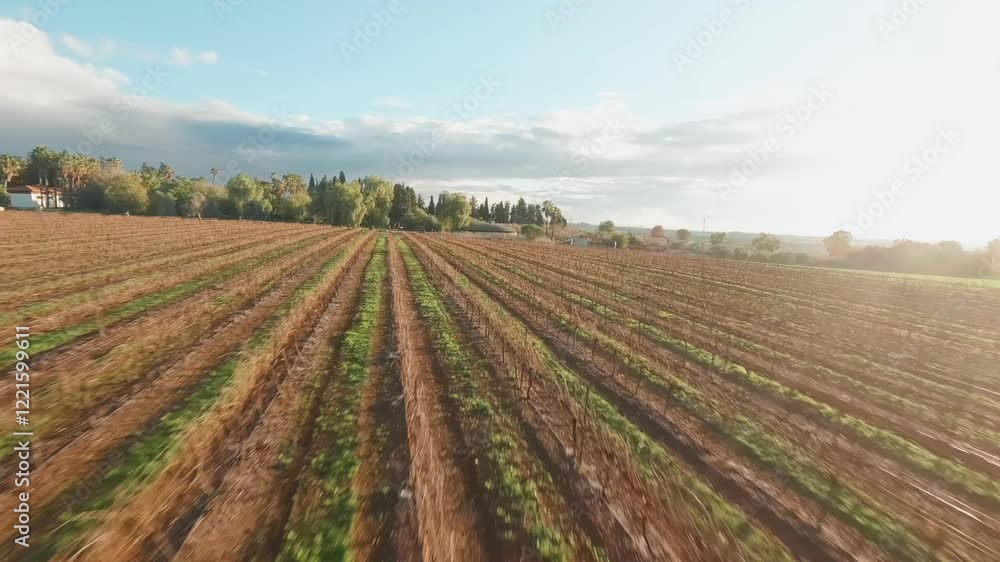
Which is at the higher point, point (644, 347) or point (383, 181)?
point (383, 181)

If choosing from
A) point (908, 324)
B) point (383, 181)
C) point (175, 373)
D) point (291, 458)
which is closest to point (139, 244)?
point (175, 373)

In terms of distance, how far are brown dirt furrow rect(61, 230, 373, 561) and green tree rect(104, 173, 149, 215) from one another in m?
105

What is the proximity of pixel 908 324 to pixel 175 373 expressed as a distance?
90.3 ft

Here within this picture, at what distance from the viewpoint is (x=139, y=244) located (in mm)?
32125

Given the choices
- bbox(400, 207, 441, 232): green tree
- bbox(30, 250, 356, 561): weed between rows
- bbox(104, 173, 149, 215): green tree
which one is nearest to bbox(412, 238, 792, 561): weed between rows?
bbox(30, 250, 356, 561): weed between rows

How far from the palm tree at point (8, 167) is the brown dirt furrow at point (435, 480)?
153m

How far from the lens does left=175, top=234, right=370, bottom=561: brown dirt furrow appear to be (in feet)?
15.3

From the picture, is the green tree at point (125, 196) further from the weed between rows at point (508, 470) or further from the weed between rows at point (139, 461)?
the weed between rows at point (508, 470)

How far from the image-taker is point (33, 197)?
353ft

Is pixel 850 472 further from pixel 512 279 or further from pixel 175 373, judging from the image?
pixel 512 279

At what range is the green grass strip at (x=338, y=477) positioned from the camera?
4641 millimetres

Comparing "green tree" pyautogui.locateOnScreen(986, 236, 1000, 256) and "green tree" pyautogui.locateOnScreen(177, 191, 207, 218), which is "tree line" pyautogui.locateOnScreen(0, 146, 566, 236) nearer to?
"green tree" pyautogui.locateOnScreen(177, 191, 207, 218)

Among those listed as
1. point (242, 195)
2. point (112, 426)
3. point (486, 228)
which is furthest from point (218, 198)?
point (112, 426)

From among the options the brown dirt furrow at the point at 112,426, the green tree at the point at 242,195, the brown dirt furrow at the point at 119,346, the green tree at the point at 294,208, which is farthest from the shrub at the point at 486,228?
the brown dirt furrow at the point at 112,426
